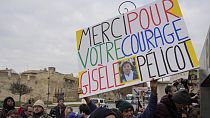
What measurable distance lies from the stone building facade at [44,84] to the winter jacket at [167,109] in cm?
6261

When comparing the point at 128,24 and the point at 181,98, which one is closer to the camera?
the point at 181,98

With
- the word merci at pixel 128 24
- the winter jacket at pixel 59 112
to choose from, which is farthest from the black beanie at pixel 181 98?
the winter jacket at pixel 59 112

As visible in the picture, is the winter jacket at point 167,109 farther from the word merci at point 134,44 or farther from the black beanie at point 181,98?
the word merci at point 134,44

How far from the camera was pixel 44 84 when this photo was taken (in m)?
81.4

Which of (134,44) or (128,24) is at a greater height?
(128,24)

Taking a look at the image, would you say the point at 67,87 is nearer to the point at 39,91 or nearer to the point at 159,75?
the point at 39,91

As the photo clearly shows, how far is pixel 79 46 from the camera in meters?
4.81

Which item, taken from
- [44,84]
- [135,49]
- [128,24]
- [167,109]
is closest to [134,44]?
[135,49]

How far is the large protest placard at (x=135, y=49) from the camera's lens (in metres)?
3.82

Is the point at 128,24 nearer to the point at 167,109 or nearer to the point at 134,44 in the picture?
the point at 134,44

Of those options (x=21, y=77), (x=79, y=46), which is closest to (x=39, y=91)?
(x=21, y=77)

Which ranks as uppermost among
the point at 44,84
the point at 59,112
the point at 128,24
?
the point at 44,84

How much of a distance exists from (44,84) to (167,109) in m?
79.9

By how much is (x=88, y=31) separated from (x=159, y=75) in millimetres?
1445
